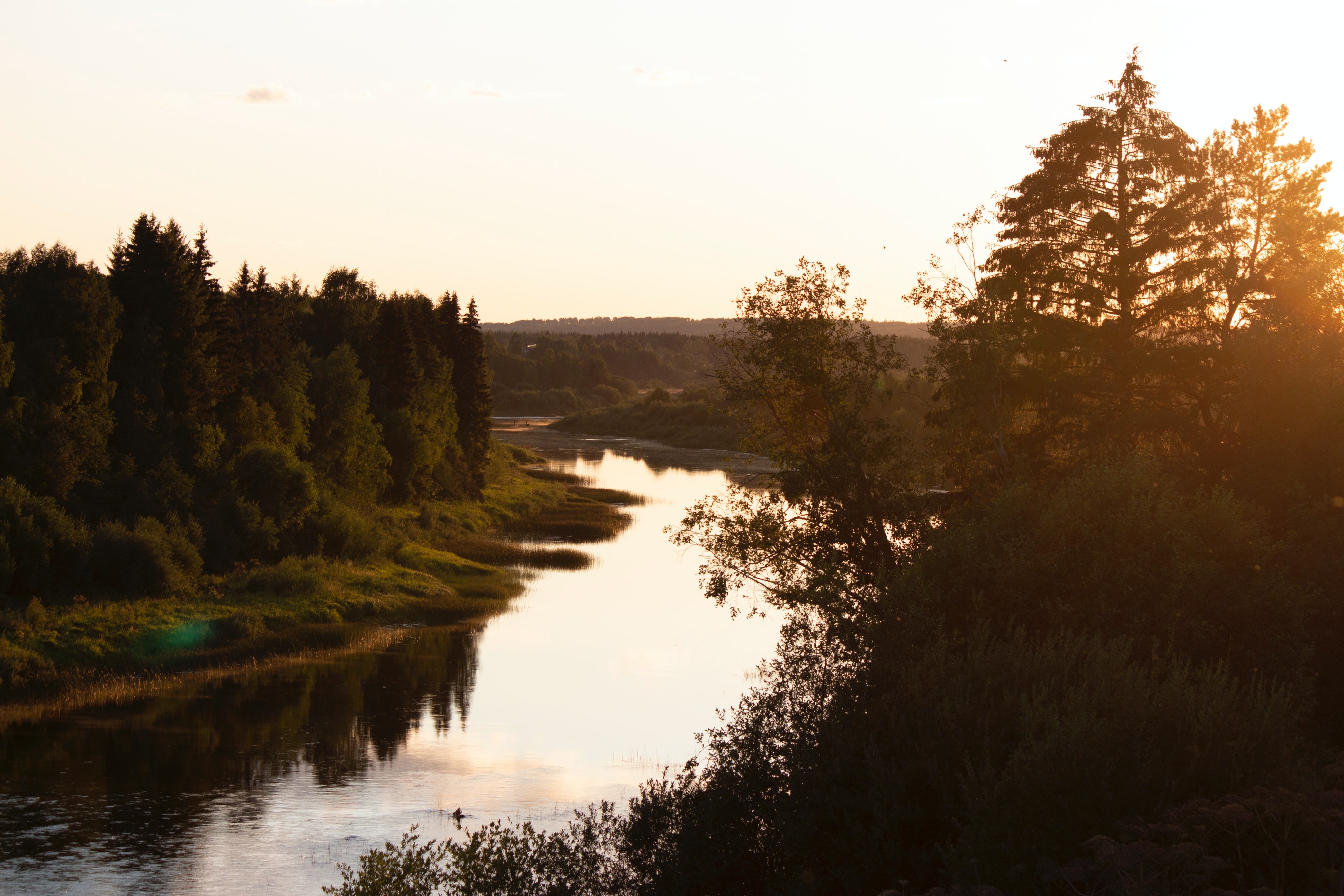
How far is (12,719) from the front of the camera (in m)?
30.2

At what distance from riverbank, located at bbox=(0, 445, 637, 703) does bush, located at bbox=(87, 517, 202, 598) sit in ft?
1.58

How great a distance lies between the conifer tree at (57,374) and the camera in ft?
122

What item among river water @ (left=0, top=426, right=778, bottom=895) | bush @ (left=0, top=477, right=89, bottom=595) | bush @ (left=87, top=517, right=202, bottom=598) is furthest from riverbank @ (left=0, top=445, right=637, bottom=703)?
river water @ (left=0, top=426, right=778, bottom=895)

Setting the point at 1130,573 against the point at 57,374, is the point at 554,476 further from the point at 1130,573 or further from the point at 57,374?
the point at 1130,573

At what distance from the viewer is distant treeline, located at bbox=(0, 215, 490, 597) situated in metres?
37.1

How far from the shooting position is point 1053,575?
2019 centimetres

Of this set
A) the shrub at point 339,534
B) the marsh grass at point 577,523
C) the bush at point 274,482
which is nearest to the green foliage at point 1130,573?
the bush at point 274,482

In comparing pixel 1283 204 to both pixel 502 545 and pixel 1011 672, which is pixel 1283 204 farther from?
pixel 502 545

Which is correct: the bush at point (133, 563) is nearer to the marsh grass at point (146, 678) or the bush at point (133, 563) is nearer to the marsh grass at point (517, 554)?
the marsh grass at point (146, 678)

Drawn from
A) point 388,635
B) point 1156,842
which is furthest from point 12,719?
point 1156,842

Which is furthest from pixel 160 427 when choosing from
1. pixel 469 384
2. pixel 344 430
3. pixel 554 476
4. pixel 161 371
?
pixel 554 476

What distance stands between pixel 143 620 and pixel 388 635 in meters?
8.70

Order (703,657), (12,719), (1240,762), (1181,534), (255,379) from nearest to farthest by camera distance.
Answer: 1. (1240,762)
2. (1181,534)
3. (12,719)
4. (703,657)
5. (255,379)

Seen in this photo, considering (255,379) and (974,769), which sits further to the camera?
(255,379)
